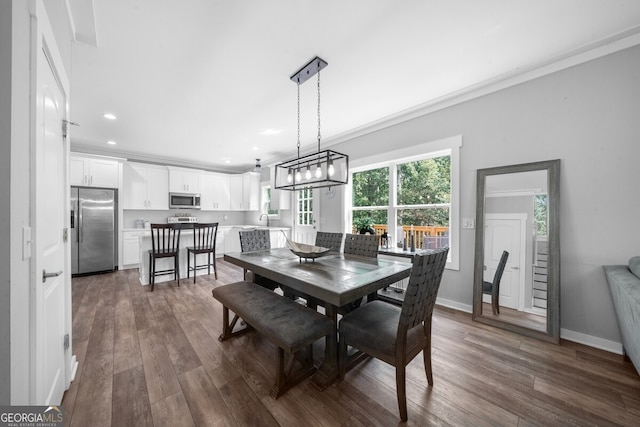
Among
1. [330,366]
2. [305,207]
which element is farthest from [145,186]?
[330,366]

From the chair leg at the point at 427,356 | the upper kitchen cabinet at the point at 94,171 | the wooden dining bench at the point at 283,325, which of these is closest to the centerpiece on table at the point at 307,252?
the wooden dining bench at the point at 283,325

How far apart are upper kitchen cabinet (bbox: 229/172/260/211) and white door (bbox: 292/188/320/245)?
1.77m

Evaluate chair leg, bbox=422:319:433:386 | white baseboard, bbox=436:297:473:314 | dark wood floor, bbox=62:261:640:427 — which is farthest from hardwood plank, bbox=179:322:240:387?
white baseboard, bbox=436:297:473:314

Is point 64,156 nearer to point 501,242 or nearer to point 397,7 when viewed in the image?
point 397,7

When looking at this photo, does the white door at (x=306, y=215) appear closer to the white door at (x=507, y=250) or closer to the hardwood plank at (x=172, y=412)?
the white door at (x=507, y=250)

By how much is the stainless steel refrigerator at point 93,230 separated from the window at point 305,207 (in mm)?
3804

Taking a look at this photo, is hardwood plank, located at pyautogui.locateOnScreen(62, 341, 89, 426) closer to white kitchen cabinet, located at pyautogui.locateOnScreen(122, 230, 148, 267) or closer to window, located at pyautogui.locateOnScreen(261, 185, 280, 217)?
white kitchen cabinet, located at pyautogui.locateOnScreen(122, 230, 148, 267)

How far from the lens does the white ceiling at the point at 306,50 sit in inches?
67.9

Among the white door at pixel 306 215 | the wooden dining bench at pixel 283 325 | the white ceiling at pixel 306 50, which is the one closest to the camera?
the wooden dining bench at pixel 283 325

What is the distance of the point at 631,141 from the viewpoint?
1994 mm

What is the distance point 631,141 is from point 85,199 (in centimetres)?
748

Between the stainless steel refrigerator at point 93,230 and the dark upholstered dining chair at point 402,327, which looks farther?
the stainless steel refrigerator at point 93,230

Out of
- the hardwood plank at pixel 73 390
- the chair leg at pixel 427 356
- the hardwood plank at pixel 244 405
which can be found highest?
the chair leg at pixel 427 356

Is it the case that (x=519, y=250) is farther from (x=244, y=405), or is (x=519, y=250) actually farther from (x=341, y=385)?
(x=244, y=405)
